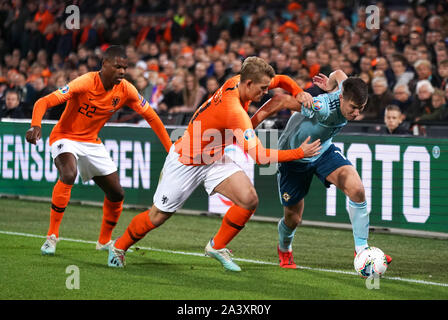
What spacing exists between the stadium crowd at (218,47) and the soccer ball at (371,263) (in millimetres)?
4485

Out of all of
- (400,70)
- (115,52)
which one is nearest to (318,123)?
(115,52)

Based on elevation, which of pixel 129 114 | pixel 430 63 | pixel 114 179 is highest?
pixel 430 63

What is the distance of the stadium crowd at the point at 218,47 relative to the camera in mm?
13695

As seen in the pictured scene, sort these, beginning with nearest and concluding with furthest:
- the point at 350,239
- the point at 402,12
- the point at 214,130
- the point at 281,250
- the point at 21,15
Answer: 1. the point at 214,130
2. the point at 281,250
3. the point at 350,239
4. the point at 402,12
5. the point at 21,15

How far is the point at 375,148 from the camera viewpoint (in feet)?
36.5

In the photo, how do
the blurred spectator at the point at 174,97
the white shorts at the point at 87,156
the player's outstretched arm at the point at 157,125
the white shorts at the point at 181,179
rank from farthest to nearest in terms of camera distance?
1. the blurred spectator at the point at 174,97
2. the white shorts at the point at 87,156
3. the player's outstretched arm at the point at 157,125
4. the white shorts at the point at 181,179

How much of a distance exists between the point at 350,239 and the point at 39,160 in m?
6.04

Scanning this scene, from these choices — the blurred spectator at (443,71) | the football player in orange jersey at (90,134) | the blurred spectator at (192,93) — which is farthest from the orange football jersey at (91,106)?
the blurred spectator at (192,93)

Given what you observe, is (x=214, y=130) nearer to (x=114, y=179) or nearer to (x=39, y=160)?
(x=114, y=179)

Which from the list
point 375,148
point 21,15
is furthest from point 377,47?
point 21,15

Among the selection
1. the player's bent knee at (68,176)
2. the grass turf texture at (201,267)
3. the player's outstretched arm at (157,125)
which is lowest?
the grass turf texture at (201,267)

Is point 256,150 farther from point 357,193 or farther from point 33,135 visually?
point 33,135

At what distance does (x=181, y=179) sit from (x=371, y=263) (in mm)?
1903

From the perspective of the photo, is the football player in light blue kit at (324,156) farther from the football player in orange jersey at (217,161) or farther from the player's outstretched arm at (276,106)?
the football player in orange jersey at (217,161)
